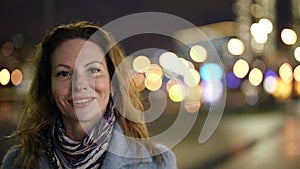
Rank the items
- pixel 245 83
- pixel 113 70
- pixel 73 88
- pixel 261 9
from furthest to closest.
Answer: pixel 245 83
pixel 261 9
pixel 113 70
pixel 73 88

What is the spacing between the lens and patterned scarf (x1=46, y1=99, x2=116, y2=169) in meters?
2.15

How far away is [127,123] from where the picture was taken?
7.39 ft

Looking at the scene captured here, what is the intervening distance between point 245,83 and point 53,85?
55602mm

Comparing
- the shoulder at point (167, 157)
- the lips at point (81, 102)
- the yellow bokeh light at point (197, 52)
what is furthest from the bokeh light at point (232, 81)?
the lips at point (81, 102)

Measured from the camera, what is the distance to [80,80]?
2082mm

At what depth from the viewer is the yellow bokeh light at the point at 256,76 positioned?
156 ft

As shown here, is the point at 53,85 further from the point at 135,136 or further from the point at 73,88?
the point at 135,136

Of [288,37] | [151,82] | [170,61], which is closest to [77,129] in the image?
[170,61]

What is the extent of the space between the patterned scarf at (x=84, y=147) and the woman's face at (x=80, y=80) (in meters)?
0.04

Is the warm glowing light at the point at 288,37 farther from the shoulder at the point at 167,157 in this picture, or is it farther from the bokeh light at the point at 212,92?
the shoulder at the point at 167,157

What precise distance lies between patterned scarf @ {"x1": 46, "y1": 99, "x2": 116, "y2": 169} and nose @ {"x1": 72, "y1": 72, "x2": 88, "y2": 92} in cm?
17

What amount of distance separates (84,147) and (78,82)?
0.24 meters

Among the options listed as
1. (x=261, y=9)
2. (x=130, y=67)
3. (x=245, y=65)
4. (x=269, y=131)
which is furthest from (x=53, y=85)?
(x=245, y=65)

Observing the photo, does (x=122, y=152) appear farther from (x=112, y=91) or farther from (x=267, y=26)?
(x=267, y=26)
